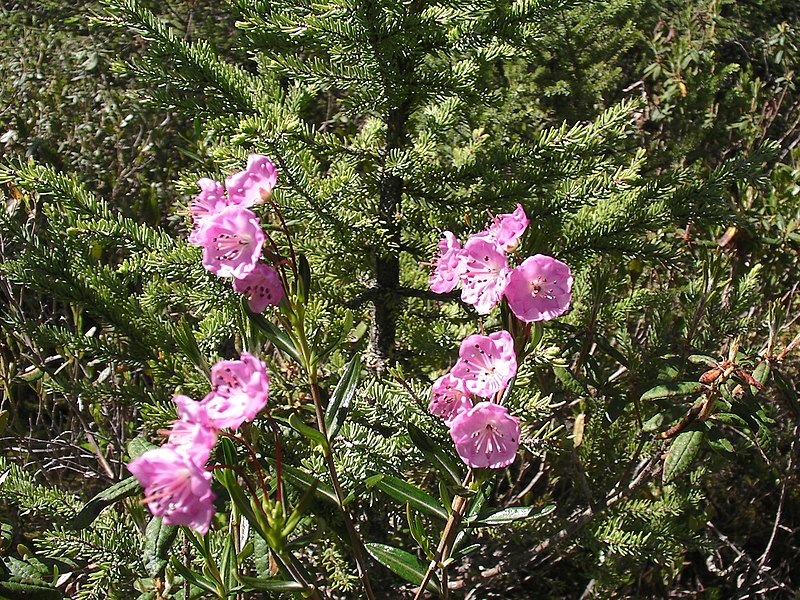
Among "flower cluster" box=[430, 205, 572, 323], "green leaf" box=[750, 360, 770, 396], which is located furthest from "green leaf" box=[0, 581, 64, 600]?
"green leaf" box=[750, 360, 770, 396]

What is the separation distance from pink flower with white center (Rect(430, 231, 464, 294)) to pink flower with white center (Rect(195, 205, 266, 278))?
1.09 ft

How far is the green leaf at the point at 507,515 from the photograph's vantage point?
1312 millimetres

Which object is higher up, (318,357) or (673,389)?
(318,357)

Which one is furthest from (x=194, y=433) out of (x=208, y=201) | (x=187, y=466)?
(x=208, y=201)

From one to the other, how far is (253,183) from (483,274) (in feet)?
1.33

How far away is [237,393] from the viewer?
106 centimetres

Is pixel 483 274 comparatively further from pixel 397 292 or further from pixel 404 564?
pixel 397 292

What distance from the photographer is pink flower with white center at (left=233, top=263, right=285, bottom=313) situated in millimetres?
1181

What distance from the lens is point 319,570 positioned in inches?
89.4

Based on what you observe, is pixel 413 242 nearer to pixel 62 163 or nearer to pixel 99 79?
pixel 62 163

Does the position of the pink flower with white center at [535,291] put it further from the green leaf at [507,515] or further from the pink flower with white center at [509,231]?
the green leaf at [507,515]

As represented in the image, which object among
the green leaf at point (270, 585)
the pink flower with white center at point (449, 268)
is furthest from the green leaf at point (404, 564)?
the pink flower with white center at point (449, 268)

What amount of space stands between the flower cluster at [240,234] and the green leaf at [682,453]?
89 centimetres

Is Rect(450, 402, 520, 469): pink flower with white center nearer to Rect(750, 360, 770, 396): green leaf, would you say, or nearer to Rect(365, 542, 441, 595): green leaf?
Rect(365, 542, 441, 595): green leaf
